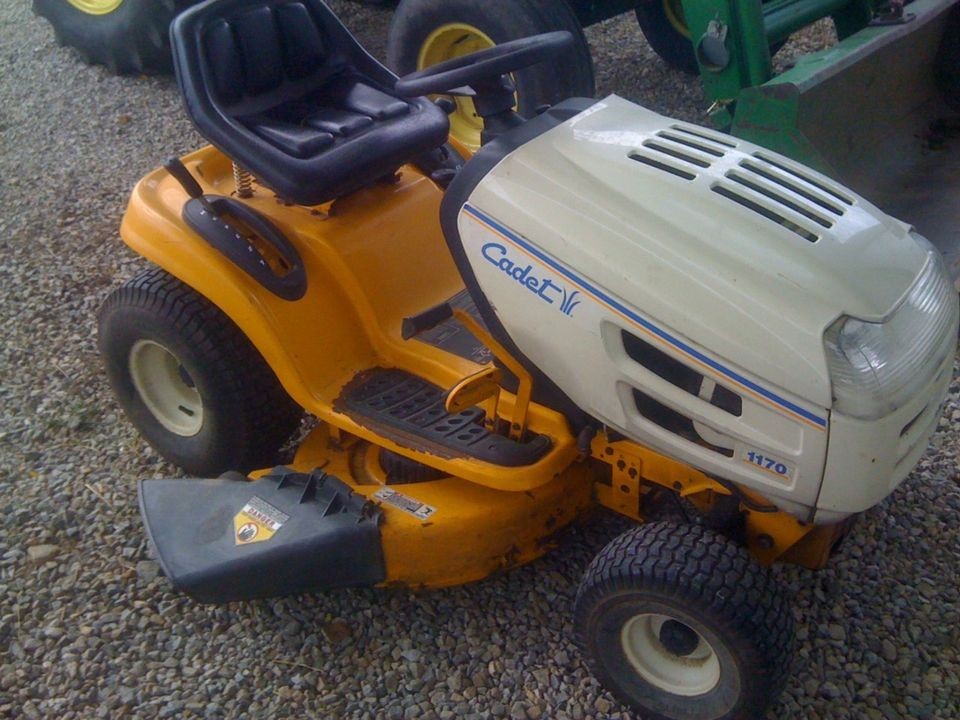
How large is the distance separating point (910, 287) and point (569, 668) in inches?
40.3

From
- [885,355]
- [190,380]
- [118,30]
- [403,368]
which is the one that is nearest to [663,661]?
[885,355]

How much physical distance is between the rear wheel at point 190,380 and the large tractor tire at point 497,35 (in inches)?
60.1

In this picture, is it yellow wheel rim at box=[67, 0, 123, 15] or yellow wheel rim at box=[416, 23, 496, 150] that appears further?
yellow wheel rim at box=[67, 0, 123, 15]

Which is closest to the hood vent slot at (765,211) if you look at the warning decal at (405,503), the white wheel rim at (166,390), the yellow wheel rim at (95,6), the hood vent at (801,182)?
the hood vent at (801,182)

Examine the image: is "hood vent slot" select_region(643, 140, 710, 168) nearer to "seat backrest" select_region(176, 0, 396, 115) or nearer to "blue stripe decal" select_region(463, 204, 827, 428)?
"blue stripe decal" select_region(463, 204, 827, 428)

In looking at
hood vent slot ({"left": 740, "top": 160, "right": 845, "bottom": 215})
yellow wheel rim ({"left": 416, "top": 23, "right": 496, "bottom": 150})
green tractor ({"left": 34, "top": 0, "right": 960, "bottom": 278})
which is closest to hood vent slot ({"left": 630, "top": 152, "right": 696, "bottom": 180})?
hood vent slot ({"left": 740, "top": 160, "right": 845, "bottom": 215})

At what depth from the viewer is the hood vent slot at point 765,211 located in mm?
1730

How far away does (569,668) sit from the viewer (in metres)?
2.12

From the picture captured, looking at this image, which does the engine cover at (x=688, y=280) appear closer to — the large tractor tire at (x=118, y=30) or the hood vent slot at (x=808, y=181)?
the hood vent slot at (x=808, y=181)

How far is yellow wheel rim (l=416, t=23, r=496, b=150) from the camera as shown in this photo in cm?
386

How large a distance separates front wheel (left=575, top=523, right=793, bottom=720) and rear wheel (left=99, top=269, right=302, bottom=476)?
0.95 metres

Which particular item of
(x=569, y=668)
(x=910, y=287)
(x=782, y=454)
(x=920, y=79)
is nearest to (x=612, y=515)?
(x=569, y=668)

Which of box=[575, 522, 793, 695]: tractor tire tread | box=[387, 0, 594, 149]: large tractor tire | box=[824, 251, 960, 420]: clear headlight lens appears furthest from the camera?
box=[387, 0, 594, 149]: large tractor tire

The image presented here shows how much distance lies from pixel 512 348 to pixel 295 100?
943mm
